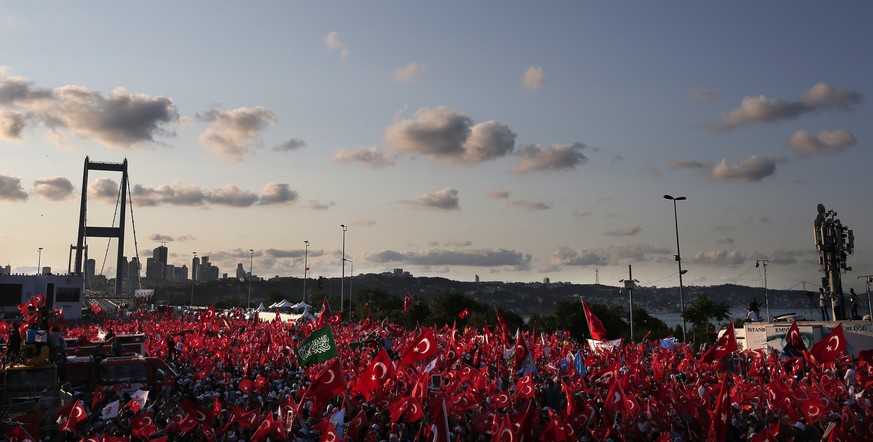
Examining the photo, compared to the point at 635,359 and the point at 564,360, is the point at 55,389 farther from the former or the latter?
the point at 635,359

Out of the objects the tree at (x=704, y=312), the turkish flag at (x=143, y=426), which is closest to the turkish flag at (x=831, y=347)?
the turkish flag at (x=143, y=426)

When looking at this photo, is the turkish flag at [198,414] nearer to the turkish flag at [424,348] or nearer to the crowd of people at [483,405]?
the crowd of people at [483,405]

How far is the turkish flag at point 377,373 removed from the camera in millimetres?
16844

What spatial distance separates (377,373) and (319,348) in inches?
94.8

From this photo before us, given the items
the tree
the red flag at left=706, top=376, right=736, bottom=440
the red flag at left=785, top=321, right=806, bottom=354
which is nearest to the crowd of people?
the red flag at left=706, top=376, right=736, bottom=440

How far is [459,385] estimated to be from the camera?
20.3 m

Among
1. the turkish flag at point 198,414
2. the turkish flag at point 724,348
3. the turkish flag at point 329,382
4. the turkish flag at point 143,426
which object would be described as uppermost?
the turkish flag at point 724,348

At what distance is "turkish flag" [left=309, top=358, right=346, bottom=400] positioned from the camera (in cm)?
1557

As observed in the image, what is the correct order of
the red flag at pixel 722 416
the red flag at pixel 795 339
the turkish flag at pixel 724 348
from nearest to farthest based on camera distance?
1. the red flag at pixel 722 416
2. the turkish flag at pixel 724 348
3. the red flag at pixel 795 339

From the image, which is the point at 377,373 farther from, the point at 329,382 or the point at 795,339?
the point at 795,339

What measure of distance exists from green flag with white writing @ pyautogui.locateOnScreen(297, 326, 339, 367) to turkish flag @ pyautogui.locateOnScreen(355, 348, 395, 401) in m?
1.43

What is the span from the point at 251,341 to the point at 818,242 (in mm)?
30977

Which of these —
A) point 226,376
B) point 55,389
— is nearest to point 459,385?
point 226,376

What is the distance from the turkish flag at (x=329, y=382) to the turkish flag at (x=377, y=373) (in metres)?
1.39
